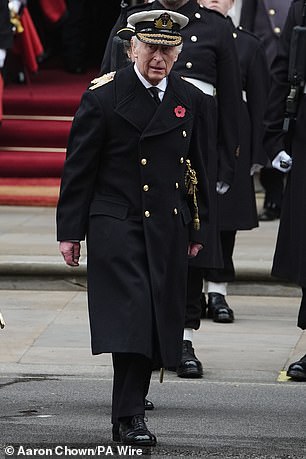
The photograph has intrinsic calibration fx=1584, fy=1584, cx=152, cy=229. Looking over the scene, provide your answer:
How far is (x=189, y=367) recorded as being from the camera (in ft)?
26.2

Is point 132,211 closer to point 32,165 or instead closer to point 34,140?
point 32,165

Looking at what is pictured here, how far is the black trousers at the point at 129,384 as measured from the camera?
644cm

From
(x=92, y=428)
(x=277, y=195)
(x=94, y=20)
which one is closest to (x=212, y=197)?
(x=92, y=428)

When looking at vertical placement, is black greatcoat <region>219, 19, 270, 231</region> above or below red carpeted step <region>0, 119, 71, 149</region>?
above

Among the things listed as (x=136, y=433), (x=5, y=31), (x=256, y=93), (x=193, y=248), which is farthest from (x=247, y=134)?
(x=5, y=31)

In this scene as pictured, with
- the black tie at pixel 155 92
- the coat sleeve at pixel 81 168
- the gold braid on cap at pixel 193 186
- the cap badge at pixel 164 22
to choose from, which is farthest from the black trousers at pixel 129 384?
the cap badge at pixel 164 22

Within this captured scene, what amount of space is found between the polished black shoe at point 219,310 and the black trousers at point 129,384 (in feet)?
9.35

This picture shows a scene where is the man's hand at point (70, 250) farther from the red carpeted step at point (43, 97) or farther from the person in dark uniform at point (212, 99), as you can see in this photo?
the red carpeted step at point (43, 97)

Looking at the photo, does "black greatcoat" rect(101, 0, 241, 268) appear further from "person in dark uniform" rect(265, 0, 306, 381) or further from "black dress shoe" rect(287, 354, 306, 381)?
"black dress shoe" rect(287, 354, 306, 381)

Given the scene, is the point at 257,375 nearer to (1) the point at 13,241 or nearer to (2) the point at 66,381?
(2) the point at 66,381

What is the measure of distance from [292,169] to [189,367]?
113cm

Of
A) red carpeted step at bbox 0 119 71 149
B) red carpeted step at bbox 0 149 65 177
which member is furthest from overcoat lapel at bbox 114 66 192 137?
red carpeted step at bbox 0 119 71 149

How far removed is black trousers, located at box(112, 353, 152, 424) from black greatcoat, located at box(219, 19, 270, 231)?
2.98 meters

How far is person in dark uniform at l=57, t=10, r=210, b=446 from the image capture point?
Result: 6.43 m
